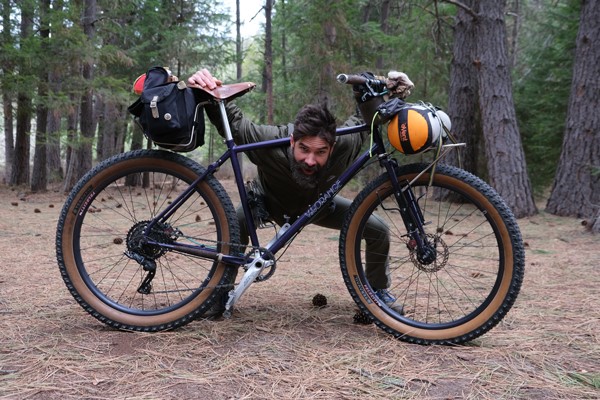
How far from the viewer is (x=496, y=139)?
25.9 ft

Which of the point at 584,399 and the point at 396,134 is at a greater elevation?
the point at 396,134

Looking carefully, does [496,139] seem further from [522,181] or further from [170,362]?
[170,362]

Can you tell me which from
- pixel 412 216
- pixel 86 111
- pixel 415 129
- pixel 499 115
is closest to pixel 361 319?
pixel 412 216

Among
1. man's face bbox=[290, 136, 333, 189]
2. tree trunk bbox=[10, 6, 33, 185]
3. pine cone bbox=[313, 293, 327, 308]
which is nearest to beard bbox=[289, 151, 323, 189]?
man's face bbox=[290, 136, 333, 189]

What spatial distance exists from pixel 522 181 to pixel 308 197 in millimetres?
6237

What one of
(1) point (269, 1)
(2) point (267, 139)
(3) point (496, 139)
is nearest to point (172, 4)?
(1) point (269, 1)

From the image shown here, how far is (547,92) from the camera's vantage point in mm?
11086

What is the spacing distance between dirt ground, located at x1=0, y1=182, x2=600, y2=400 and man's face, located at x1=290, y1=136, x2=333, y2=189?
812 mm

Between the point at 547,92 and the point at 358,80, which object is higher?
the point at 547,92

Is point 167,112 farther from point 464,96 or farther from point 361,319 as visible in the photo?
point 464,96

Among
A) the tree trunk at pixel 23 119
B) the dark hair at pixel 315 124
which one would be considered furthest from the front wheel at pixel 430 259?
the tree trunk at pixel 23 119

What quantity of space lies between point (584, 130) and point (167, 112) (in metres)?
7.16

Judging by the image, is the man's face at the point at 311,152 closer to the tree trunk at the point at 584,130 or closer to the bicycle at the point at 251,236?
the bicycle at the point at 251,236

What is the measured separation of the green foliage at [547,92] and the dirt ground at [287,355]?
771cm
